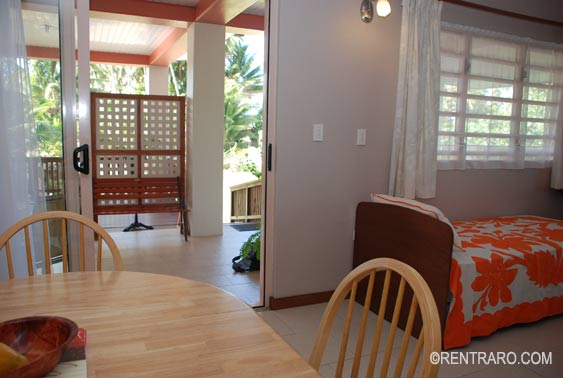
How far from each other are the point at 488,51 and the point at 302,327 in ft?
8.64

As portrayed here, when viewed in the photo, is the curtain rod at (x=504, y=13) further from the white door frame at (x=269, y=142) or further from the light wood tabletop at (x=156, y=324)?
the light wood tabletop at (x=156, y=324)

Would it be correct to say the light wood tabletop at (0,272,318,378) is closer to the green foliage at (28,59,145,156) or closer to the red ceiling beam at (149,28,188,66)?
the green foliage at (28,59,145,156)

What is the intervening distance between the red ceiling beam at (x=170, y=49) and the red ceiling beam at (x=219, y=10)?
86cm

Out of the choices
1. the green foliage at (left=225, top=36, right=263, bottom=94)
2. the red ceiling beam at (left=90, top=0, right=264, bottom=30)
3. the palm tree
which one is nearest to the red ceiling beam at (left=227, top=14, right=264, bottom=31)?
the red ceiling beam at (left=90, top=0, right=264, bottom=30)

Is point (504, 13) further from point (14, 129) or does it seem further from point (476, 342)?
point (14, 129)

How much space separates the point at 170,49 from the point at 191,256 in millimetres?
3549

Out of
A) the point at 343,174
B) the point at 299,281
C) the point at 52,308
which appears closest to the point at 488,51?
the point at 343,174

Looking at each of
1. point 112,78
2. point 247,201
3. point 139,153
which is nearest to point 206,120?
point 139,153

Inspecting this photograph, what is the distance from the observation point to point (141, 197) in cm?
512

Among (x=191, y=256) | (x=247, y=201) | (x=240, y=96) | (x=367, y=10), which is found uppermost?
(x=240, y=96)

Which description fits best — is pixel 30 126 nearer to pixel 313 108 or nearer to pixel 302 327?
pixel 313 108

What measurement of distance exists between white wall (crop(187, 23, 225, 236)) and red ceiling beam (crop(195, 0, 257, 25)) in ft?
0.43

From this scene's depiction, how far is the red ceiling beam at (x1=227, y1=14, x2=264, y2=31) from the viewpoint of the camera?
5008mm

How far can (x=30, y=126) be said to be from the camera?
217cm
